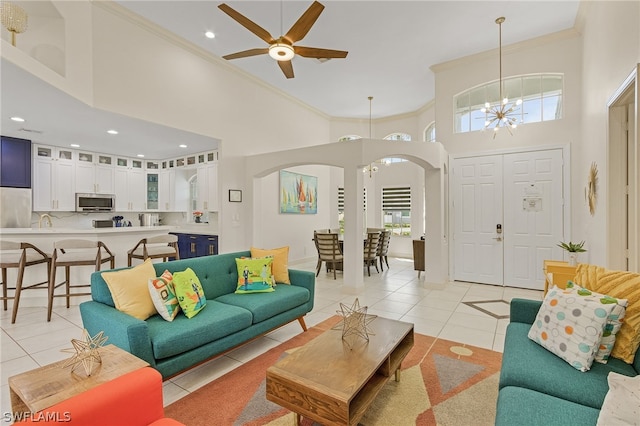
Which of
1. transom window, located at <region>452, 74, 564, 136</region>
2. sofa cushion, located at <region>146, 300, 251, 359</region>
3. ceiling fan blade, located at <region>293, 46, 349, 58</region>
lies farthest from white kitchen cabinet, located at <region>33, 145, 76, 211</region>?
transom window, located at <region>452, 74, 564, 136</region>

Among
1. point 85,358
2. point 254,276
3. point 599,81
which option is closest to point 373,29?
point 599,81

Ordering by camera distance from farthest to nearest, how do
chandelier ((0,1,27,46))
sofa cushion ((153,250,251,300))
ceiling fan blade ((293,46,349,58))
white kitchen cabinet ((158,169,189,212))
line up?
white kitchen cabinet ((158,169,189,212)) < ceiling fan blade ((293,46,349,58)) < chandelier ((0,1,27,46)) < sofa cushion ((153,250,251,300))

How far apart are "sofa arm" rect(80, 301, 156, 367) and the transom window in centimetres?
605

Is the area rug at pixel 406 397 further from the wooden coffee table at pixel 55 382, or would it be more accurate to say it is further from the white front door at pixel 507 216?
the white front door at pixel 507 216

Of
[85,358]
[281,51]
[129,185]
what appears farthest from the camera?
[129,185]

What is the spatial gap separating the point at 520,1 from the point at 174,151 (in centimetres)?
685

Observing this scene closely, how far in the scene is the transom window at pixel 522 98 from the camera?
16.7 ft

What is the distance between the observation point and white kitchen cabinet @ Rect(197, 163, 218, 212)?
634 centimetres

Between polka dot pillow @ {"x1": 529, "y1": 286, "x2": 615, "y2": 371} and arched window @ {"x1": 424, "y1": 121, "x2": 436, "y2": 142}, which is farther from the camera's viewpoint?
arched window @ {"x1": 424, "y1": 121, "x2": 436, "y2": 142}

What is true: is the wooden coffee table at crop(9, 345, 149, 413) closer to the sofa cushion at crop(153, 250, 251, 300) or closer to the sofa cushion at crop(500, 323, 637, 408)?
the sofa cushion at crop(153, 250, 251, 300)

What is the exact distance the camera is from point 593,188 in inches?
149

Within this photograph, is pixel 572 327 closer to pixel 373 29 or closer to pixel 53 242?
pixel 373 29

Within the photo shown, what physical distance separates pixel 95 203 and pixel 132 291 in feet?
17.8

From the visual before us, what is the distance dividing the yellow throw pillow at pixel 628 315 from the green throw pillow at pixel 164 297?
314 cm
